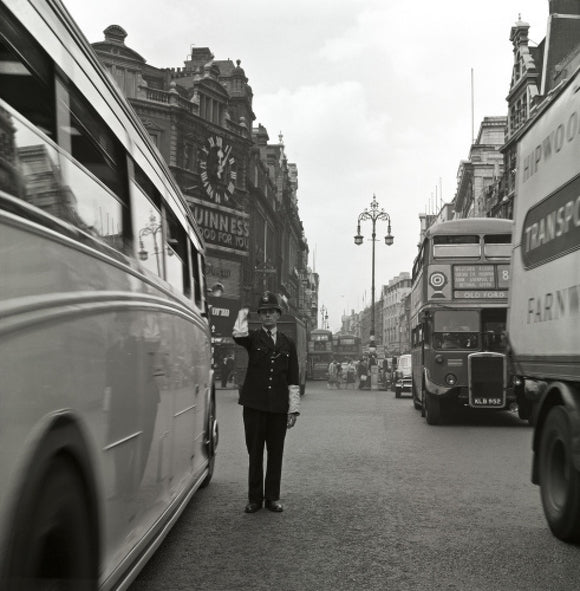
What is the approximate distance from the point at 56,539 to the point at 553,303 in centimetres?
431

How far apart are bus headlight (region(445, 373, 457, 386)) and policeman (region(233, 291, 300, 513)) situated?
426 inches

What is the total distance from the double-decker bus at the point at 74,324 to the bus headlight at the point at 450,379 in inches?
508

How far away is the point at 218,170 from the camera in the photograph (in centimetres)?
4978

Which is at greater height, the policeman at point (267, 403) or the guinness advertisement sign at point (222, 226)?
the guinness advertisement sign at point (222, 226)

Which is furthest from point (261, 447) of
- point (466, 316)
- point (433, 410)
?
point (466, 316)

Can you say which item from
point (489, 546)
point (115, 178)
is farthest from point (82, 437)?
point (489, 546)

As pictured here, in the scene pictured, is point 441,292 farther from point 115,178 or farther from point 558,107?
point 115,178

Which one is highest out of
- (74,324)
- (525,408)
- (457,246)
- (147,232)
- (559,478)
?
(457,246)

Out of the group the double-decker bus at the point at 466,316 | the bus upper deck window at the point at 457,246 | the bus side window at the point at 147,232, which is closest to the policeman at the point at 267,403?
the bus side window at the point at 147,232

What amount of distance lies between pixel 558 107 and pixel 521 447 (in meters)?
7.79

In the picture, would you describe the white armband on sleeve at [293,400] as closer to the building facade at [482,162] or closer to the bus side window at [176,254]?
the bus side window at [176,254]

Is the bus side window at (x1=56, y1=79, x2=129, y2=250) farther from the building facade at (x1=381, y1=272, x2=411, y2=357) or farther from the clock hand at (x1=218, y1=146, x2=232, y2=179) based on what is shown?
the building facade at (x1=381, y1=272, x2=411, y2=357)

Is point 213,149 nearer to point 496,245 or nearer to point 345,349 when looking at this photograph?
point 345,349

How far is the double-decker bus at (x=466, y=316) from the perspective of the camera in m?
17.0
